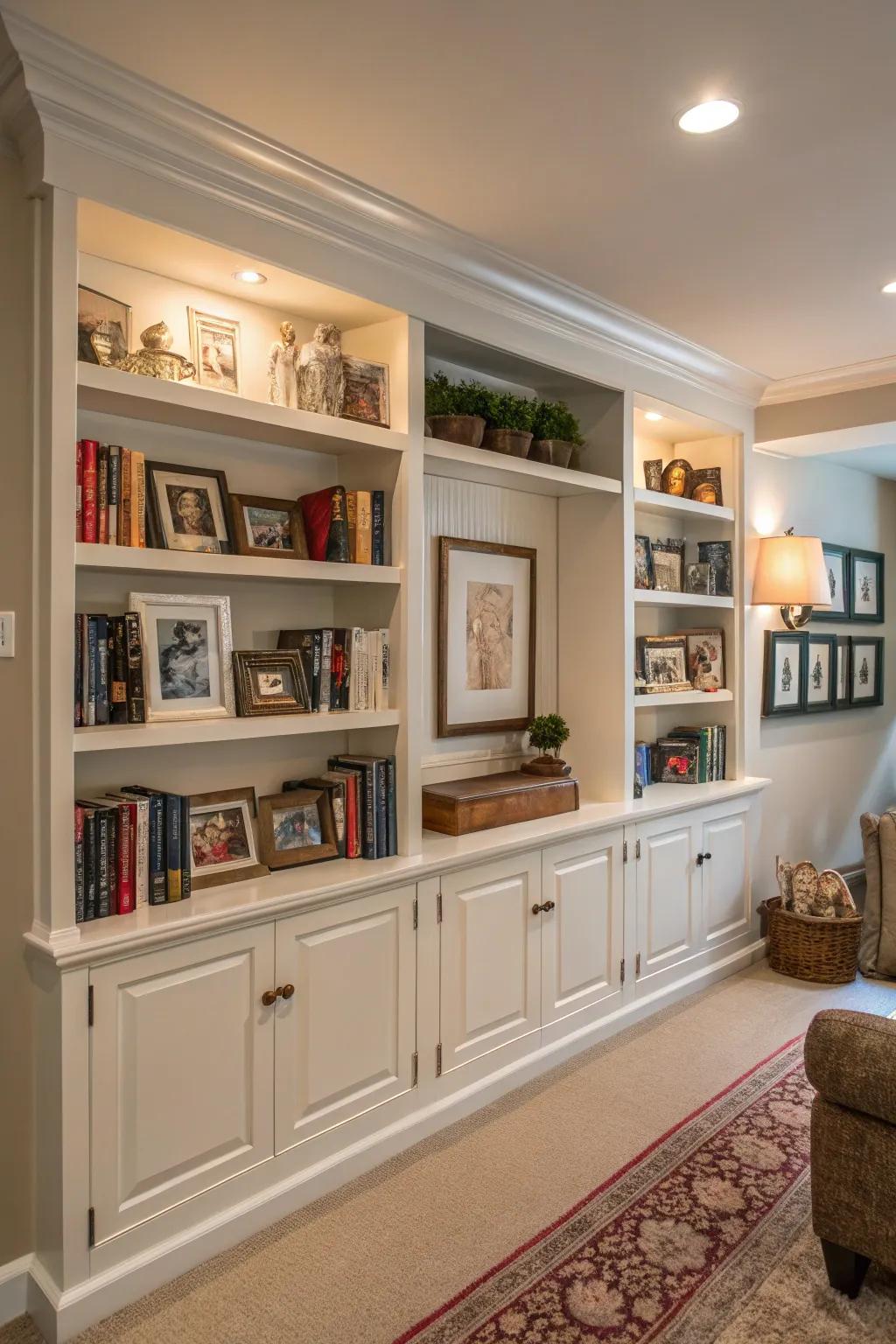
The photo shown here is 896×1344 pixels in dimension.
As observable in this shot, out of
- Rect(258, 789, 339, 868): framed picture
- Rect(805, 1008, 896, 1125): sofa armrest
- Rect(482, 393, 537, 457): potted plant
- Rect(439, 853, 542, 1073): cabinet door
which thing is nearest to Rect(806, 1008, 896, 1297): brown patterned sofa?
Rect(805, 1008, 896, 1125): sofa armrest

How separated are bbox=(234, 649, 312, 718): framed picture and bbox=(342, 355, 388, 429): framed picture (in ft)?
2.35

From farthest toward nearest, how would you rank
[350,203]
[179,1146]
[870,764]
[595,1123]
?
[870,764] → [595,1123] → [350,203] → [179,1146]

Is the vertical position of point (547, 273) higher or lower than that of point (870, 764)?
higher

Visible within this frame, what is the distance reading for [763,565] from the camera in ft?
14.3

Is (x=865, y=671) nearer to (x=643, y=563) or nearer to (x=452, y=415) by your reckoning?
(x=643, y=563)

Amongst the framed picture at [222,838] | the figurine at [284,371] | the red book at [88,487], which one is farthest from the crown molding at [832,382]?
the red book at [88,487]

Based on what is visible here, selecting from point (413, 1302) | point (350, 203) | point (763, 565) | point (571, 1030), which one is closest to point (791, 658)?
point (763, 565)

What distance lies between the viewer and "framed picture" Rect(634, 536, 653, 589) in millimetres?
3971

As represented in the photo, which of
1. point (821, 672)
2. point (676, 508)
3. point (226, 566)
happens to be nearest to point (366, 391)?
point (226, 566)

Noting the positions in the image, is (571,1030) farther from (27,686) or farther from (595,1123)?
(27,686)

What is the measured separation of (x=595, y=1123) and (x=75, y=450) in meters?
2.37

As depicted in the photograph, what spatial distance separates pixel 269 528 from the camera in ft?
8.51

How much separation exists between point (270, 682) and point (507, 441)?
3.99 feet

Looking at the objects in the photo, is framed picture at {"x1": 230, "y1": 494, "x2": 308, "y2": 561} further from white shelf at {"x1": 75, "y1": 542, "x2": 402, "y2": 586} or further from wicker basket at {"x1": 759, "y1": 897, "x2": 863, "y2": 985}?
wicker basket at {"x1": 759, "y1": 897, "x2": 863, "y2": 985}
